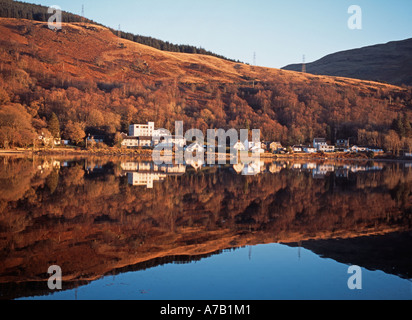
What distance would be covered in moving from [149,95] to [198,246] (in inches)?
3554

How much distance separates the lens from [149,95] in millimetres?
95125

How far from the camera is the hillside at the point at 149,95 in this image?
222ft

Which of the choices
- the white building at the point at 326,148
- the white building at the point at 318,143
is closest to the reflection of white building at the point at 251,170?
the white building at the point at 326,148

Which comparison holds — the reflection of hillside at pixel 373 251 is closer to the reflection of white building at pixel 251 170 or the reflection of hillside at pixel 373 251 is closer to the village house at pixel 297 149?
the reflection of white building at pixel 251 170

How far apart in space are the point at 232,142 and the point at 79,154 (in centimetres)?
3150

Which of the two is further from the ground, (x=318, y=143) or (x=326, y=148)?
(x=318, y=143)

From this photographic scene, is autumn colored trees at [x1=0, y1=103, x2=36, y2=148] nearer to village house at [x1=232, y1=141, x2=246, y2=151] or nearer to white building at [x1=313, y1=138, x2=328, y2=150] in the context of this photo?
village house at [x1=232, y1=141, x2=246, y2=151]

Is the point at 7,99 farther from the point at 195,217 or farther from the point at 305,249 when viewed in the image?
the point at 305,249

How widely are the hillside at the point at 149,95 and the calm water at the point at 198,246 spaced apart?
41.1 metres

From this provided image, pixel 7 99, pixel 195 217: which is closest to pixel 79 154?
pixel 7 99

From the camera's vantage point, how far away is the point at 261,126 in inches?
3438

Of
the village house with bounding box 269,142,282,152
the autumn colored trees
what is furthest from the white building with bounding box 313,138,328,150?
the autumn colored trees

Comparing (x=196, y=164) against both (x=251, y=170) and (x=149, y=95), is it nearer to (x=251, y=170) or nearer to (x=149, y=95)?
(x=251, y=170)

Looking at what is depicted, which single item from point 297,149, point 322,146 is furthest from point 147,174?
point 322,146
